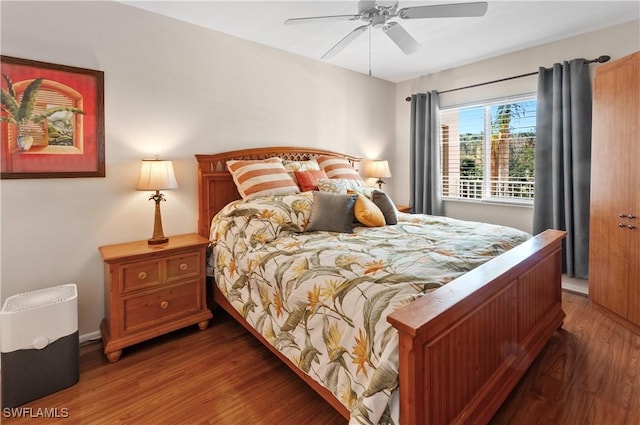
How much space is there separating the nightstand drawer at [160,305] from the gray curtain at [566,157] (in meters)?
3.37

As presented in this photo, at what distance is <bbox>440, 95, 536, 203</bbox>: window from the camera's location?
12.2 feet

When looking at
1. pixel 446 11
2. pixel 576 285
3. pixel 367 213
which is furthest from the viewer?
pixel 576 285

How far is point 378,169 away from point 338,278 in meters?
2.89

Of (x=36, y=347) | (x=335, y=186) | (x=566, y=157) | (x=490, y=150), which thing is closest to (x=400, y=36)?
(x=335, y=186)

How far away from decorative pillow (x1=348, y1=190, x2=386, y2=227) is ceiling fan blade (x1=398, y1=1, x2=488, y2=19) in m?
1.32

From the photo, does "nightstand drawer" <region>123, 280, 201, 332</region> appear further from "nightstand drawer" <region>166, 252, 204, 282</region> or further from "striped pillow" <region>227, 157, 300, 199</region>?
"striped pillow" <region>227, 157, 300, 199</region>

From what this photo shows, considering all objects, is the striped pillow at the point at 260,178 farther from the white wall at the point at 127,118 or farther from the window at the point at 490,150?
the window at the point at 490,150

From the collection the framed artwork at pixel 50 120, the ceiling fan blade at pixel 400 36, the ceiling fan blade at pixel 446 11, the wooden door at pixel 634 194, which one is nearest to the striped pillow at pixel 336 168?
the ceiling fan blade at pixel 400 36

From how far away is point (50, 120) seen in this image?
226 cm

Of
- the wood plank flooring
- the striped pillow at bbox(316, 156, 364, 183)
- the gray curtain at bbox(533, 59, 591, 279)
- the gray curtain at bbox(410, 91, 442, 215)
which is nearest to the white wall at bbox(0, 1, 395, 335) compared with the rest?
the striped pillow at bbox(316, 156, 364, 183)

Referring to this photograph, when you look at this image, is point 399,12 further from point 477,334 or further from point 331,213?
point 477,334

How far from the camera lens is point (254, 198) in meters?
2.75

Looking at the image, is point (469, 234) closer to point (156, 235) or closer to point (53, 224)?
point (156, 235)

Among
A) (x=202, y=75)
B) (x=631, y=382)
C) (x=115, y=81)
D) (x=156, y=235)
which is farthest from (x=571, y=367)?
(x=115, y=81)
